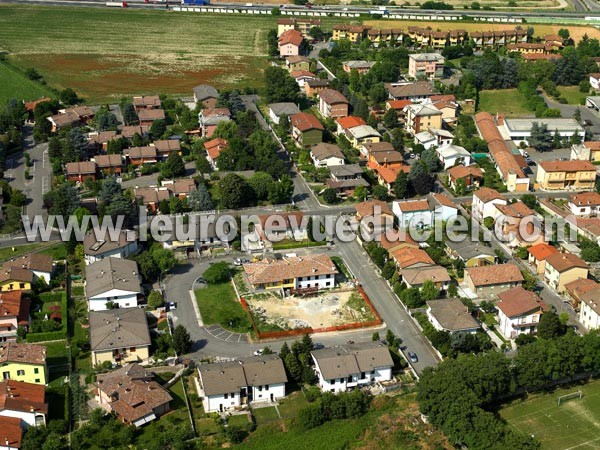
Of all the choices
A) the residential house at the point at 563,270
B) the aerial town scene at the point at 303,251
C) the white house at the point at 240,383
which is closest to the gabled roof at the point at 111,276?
the aerial town scene at the point at 303,251

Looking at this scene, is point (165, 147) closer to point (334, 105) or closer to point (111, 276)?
point (334, 105)

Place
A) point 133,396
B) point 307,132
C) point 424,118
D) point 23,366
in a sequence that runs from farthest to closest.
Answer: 1. point 424,118
2. point 307,132
3. point 23,366
4. point 133,396

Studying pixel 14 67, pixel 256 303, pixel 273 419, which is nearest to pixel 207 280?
pixel 256 303

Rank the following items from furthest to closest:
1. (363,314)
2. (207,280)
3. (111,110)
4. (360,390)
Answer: (111,110), (207,280), (363,314), (360,390)

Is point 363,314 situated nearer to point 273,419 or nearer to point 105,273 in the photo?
point 273,419

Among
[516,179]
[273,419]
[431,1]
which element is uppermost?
[431,1]

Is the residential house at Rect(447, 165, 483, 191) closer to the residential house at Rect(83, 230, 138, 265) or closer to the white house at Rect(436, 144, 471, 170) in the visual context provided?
the white house at Rect(436, 144, 471, 170)

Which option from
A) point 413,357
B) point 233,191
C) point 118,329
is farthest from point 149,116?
point 413,357
